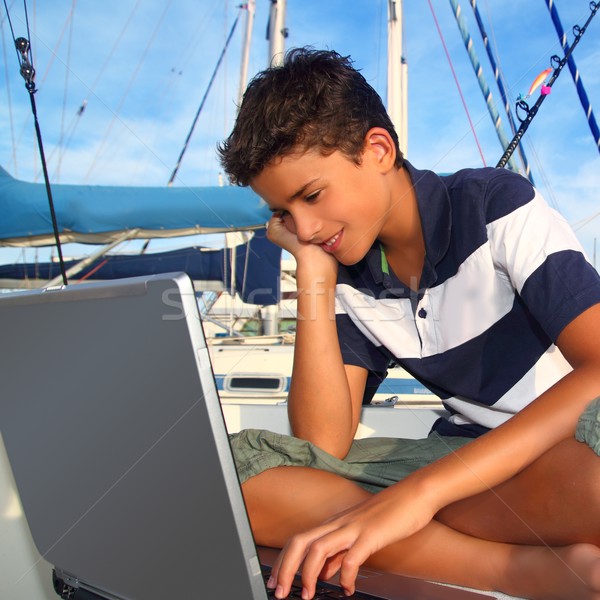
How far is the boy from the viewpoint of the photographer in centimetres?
76

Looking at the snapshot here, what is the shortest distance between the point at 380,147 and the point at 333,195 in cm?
21

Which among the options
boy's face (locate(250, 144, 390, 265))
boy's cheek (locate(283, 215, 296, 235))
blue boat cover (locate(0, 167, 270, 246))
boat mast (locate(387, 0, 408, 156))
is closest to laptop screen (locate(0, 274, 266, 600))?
boy's face (locate(250, 144, 390, 265))

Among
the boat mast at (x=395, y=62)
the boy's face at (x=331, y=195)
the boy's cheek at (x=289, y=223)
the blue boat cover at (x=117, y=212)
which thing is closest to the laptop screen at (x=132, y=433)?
the boy's face at (x=331, y=195)

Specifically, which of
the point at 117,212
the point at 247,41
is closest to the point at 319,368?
the point at 117,212

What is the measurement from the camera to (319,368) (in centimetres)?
136

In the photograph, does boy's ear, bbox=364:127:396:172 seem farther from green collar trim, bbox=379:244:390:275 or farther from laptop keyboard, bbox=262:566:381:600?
laptop keyboard, bbox=262:566:381:600

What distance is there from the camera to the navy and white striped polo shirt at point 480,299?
3.49 ft

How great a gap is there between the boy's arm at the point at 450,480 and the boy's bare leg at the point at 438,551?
0.12m

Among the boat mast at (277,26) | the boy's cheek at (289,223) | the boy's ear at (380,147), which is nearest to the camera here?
the boy's ear at (380,147)

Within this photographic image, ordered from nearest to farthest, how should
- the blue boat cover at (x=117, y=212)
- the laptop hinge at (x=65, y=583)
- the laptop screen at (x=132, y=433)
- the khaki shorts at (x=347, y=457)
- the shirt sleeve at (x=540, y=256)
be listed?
the laptop screen at (x=132, y=433) < the laptop hinge at (x=65, y=583) < the shirt sleeve at (x=540, y=256) < the khaki shorts at (x=347, y=457) < the blue boat cover at (x=117, y=212)

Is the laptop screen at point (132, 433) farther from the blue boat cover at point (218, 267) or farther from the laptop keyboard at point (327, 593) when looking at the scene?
the blue boat cover at point (218, 267)

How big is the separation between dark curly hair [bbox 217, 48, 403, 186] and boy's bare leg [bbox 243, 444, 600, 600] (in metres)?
0.64

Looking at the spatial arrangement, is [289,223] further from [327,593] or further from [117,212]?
[117,212]

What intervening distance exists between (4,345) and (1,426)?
6.5 inches
